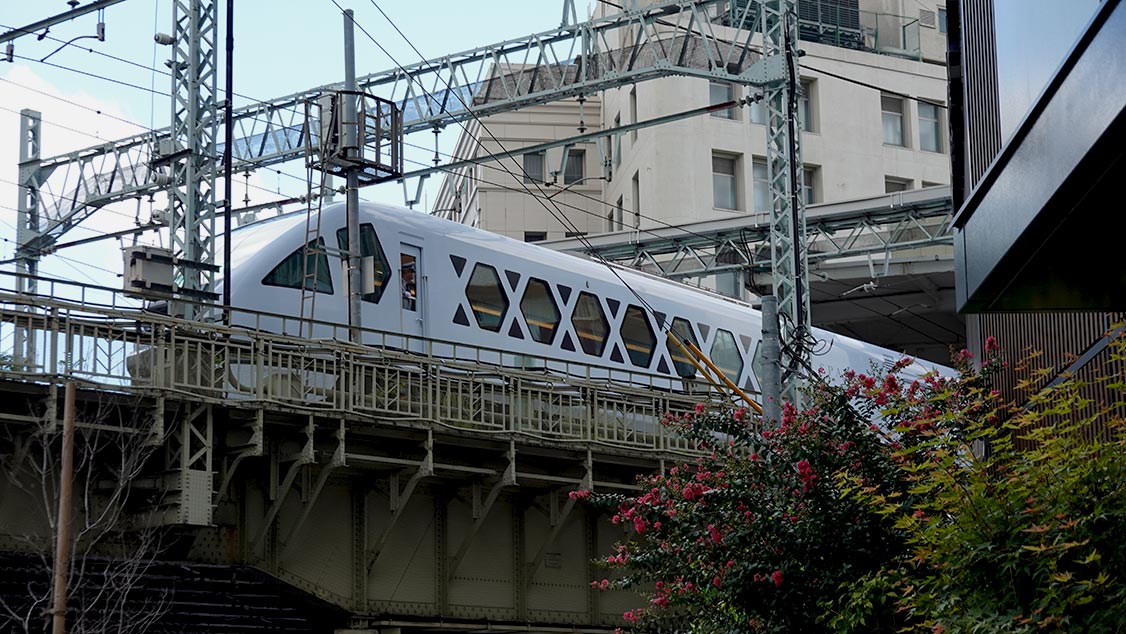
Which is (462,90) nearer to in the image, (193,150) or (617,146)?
(193,150)

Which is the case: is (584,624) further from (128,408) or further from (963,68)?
(963,68)

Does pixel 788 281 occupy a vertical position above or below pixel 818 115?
below

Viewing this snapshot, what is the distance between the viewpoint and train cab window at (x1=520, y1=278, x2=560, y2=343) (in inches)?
1153

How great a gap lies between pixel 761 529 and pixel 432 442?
8823 millimetres

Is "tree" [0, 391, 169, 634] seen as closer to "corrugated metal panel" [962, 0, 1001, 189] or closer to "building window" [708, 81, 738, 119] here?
"corrugated metal panel" [962, 0, 1001, 189]

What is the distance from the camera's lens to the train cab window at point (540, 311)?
1153 inches

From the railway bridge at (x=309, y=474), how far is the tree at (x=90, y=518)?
0.04 m

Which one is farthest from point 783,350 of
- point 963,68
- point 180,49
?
point 180,49

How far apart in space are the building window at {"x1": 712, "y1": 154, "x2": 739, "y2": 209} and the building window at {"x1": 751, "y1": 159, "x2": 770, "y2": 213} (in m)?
0.72

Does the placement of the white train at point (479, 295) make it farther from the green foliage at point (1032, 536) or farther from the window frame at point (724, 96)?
the window frame at point (724, 96)

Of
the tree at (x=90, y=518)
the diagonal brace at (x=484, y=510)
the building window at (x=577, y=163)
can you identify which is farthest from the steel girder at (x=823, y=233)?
the tree at (x=90, y=518)

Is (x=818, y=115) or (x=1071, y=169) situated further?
(x=818, y=115)

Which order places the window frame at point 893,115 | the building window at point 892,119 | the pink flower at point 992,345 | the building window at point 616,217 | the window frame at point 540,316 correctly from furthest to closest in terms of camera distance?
the building window at point 616,217
the building window at point 892,119
the window frame at point 893,115
the window frame at point 540,316
the pink flower at point 992,345

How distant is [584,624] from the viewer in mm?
27391
